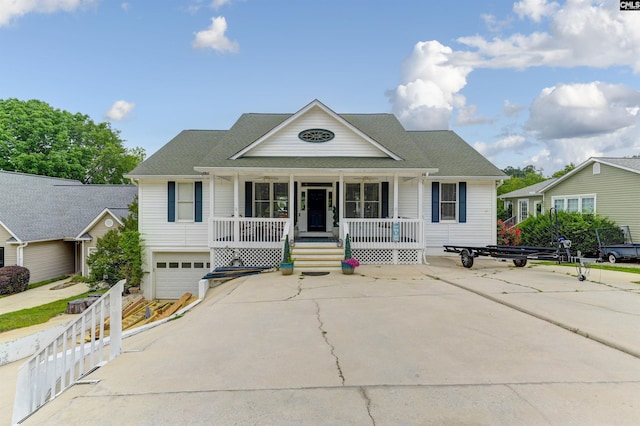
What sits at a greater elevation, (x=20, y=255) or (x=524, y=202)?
(x=524, y=202)

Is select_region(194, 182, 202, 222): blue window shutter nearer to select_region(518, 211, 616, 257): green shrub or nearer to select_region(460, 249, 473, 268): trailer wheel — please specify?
select_region(460, 249, 473, 268): trailer wheel

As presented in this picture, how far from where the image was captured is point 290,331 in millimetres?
5465

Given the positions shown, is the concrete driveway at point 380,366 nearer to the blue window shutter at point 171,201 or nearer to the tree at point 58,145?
the blue window shutter at point 171,201

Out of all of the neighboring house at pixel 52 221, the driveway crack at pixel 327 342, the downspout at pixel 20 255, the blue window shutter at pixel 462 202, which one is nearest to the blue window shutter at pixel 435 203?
the blue window shutter at pixel 462 202

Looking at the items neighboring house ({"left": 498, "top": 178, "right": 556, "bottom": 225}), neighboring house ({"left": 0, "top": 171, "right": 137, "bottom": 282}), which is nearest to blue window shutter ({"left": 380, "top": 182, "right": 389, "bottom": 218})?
neighboring house ({"left": 0, "top": 171, "right": 137, "bottom": 282})

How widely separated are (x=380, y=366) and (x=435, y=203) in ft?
38.8

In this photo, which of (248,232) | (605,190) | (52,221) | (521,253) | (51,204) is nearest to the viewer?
(521,253)

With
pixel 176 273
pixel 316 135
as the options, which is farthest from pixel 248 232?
pixel 316 135

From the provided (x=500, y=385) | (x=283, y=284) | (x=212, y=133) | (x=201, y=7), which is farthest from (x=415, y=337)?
(x=201, y=7)

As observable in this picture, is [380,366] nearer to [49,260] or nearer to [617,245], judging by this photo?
[617,245]

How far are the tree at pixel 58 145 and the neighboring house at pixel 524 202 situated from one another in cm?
3471

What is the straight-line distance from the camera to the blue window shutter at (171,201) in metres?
14.1

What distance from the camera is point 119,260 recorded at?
1412 cm

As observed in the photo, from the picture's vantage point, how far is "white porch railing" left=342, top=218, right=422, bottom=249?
40.4 feet
